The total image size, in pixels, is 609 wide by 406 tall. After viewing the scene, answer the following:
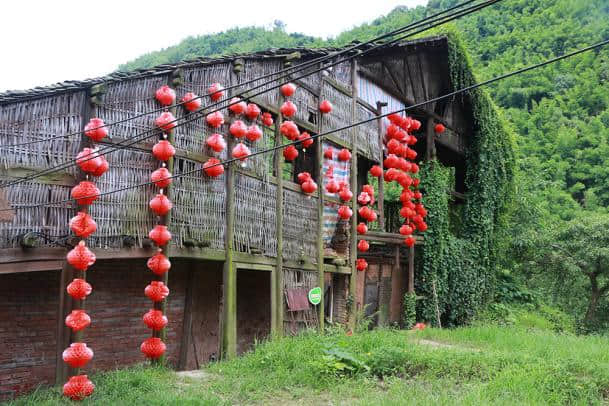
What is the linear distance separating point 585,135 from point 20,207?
30.3 meters

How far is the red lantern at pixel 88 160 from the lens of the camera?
763 cm

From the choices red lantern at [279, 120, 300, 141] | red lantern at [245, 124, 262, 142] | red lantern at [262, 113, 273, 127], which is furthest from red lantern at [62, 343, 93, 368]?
red lantern at [279, 120, 300, 141]

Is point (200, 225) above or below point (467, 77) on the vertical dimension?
below

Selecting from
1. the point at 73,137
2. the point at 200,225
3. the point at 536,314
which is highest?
the point at 73,137

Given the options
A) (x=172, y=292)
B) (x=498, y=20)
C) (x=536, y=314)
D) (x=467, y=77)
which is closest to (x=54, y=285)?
(x=172, y=292)

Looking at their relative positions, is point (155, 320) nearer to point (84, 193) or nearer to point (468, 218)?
point (84, 193)

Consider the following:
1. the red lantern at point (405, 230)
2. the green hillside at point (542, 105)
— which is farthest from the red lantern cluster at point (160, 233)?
the green hillside at point (542, 105)

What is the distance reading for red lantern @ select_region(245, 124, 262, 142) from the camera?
1036cm

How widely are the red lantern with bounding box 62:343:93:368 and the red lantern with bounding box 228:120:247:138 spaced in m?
4.46

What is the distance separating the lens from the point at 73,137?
7930mm

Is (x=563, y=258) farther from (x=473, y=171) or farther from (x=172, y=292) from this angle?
(x=172, y=292)

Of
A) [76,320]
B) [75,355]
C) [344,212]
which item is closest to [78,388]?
[75,355]

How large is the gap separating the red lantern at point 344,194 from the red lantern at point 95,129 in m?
6.44

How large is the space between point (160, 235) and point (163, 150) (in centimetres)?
130
